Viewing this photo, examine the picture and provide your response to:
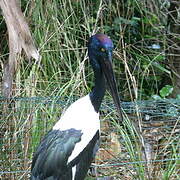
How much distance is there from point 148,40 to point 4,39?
1.41 m

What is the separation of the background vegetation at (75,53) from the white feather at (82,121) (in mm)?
424

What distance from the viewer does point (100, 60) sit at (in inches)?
99.5

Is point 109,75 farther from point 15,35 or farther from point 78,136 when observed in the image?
point 15,35

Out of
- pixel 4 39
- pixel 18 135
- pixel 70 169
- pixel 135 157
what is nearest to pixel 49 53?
pixel 4 39

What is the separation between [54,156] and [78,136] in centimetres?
17

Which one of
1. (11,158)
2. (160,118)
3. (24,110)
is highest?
(24,110)

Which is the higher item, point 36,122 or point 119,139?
point 36,122

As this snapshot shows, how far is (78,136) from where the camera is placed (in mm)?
2406

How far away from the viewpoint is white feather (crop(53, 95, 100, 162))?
2406 millimetres

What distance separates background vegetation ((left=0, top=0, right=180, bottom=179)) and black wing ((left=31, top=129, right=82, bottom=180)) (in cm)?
59

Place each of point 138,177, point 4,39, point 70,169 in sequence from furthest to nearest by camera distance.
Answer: point 4,39
point 138,177
point 70,169

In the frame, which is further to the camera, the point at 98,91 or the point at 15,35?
the point at 15,35

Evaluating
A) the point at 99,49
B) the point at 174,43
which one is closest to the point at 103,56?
the point at 99,49

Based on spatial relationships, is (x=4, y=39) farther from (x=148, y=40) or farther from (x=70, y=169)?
(x=70, y=169)
